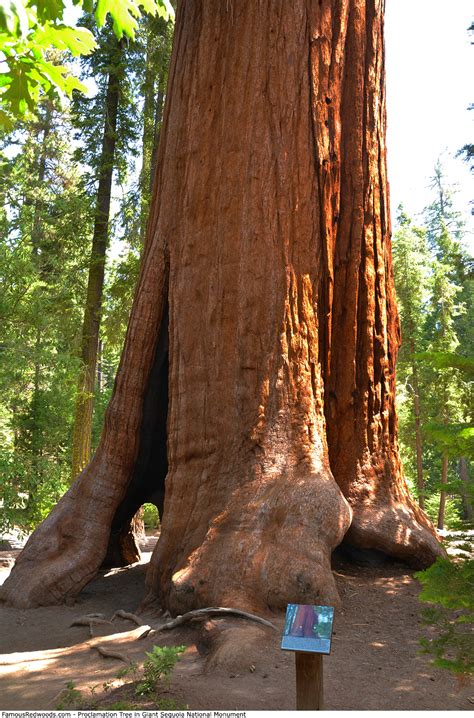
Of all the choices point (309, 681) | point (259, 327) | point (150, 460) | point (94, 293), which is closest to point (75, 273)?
point (94, 293)

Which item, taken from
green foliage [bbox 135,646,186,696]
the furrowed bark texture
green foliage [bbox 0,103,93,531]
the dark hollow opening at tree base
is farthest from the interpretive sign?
green foliage [bbox 0,103,93,531]

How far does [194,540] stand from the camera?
571 centimetres

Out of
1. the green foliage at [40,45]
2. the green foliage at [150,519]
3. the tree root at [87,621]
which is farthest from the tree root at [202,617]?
the green foliage at [150,519]

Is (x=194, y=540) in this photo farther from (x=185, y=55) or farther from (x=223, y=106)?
(x=185, y=55)

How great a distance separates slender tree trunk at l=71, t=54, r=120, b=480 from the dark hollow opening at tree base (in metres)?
4.74

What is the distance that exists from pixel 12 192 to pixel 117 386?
1037 centimetres

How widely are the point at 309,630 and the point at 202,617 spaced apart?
2105 mm

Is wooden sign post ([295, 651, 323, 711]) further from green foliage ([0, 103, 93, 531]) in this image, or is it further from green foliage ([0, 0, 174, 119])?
green foliage ([0, 103, 93, 531])

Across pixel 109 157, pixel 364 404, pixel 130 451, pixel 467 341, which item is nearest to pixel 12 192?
pixel 109 157

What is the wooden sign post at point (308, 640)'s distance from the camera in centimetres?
301

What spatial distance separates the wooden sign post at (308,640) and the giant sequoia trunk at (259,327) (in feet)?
6.41

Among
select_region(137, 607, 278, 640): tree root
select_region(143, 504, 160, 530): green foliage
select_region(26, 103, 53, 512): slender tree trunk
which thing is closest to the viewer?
select_region(137, 607, 278, 640): tree root

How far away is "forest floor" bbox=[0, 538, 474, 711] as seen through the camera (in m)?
3.66

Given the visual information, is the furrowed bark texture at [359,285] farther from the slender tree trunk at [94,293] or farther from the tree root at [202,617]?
the slender tree trunk at [94,293]
